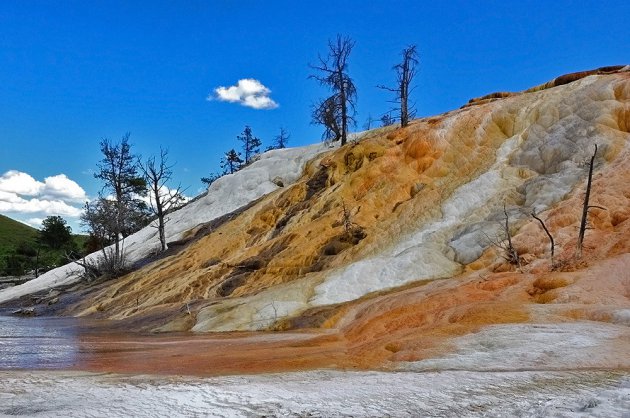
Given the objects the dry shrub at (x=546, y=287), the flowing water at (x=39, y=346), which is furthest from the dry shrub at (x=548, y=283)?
the flowing water at (x=39, y=346)

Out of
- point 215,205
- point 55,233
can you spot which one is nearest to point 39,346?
point 215,205

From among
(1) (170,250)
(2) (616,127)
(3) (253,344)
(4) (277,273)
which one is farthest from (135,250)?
(2) (616,127)

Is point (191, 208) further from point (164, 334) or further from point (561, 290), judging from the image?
point (561, 290)

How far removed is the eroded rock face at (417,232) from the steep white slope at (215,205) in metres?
7.82

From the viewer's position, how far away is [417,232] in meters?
21.0

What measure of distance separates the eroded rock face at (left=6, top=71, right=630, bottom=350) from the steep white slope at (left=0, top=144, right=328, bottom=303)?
7822 millimetres

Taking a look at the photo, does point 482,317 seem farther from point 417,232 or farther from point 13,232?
point 13,232

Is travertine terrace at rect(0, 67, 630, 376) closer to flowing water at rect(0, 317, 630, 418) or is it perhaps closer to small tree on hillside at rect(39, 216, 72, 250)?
flowing water at rect(0, 317, 630, 418)

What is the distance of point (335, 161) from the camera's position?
97.9 feet

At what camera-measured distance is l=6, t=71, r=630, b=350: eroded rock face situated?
14.8 m


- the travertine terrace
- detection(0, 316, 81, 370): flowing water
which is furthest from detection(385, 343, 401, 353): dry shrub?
detection(0, 316, 81, 370): flowing water

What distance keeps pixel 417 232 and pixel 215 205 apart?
22643 mm

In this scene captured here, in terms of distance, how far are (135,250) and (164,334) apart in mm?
22476

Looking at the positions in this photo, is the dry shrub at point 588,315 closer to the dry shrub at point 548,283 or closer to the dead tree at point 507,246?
the dry shrub at point 548,283
